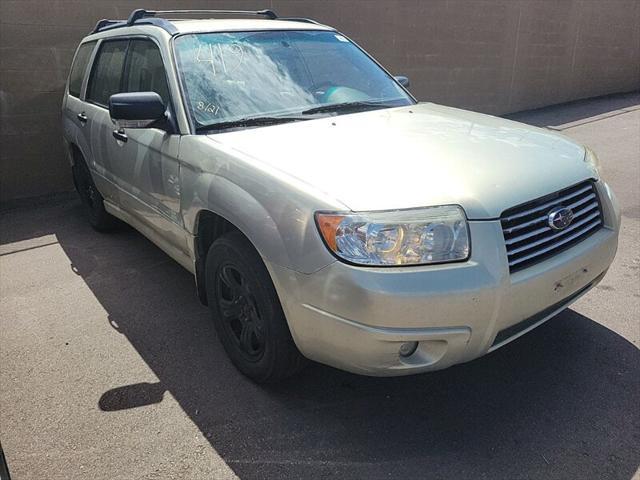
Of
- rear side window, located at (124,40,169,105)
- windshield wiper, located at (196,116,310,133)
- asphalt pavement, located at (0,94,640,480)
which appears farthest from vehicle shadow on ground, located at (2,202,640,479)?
rear side window, located at (124,40,169,105)

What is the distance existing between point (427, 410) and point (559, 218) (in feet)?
3.54

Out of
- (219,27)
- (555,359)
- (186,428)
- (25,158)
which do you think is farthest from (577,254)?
(25,158)

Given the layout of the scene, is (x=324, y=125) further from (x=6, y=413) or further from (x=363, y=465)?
(x=6, y=413)

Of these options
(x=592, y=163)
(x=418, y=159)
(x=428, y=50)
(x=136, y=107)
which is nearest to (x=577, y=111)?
(x=428, y=50)

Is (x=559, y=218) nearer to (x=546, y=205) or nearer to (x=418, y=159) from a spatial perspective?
(x=546, y=205)

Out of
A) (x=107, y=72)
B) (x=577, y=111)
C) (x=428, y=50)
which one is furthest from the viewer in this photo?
(x=577, y=111)

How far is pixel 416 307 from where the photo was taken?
2107 millimetres

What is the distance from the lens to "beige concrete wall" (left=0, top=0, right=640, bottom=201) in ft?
20.6

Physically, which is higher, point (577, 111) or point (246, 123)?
point (246, 123)

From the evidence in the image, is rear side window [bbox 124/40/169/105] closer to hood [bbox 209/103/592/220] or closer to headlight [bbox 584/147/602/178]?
hood [bbox 209/103/592/220]

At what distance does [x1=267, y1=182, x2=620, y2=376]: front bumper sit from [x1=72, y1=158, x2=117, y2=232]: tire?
128 inches

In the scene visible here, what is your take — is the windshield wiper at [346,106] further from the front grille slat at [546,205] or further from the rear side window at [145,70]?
the front grille slat at [546,205]

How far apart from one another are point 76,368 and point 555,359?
266 cm

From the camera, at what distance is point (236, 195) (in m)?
2.58
